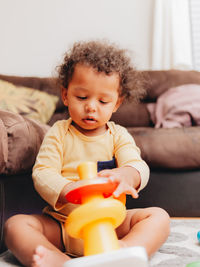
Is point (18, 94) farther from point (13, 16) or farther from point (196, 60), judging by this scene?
point (196, 60)

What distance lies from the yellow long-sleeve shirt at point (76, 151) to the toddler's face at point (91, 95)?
2.2 inches

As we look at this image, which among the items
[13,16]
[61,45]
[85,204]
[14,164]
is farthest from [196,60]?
[85,204]

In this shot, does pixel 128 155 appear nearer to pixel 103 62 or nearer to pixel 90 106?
pixel 90 106

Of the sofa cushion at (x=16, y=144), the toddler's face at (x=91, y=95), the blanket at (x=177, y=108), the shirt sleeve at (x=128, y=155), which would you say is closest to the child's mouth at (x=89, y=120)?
the toddler's face at (x=91, y=95)

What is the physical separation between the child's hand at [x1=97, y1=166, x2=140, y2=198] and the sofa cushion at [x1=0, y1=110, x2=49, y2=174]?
0.34 meters

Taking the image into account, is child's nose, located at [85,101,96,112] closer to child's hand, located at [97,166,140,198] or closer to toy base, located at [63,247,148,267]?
child's hand, located at [97,166,140,198]

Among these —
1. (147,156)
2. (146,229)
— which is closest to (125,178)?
(146,229)

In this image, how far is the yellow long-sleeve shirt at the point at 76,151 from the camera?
100 cm

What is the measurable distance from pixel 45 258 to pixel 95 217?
17cm

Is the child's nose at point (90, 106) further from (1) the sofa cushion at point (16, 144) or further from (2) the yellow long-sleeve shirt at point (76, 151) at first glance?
(1) the sofa cushion at point (16, 144)

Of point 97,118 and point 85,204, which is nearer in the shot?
point 85,204

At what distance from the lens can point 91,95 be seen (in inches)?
39.6

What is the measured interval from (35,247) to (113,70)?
0.58 meters

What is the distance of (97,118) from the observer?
3.38ft
